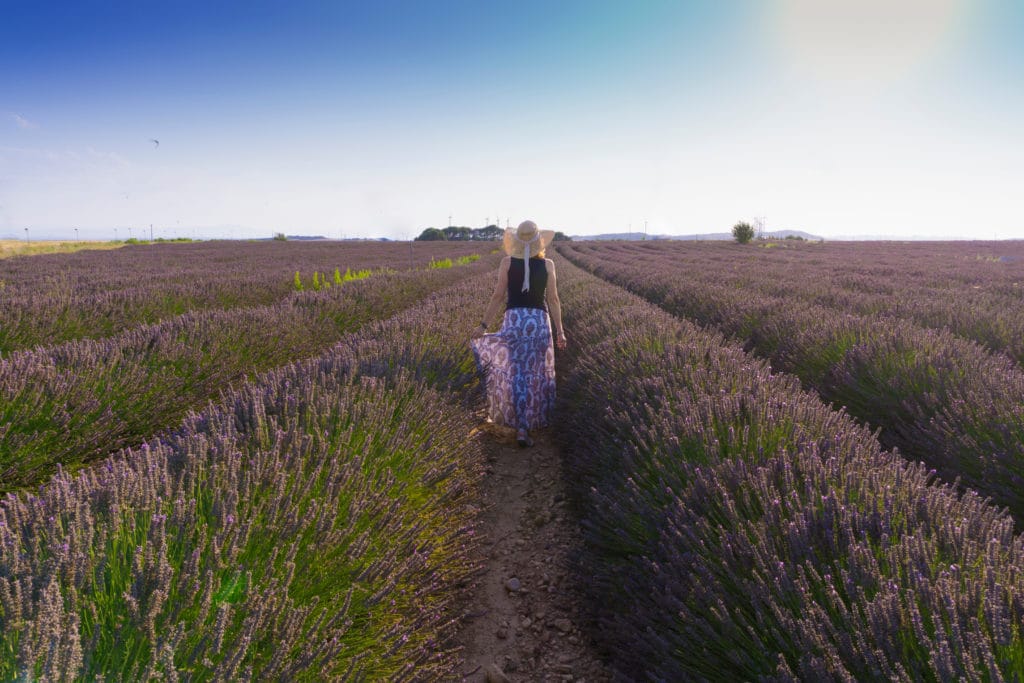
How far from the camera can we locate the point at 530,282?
160 inches

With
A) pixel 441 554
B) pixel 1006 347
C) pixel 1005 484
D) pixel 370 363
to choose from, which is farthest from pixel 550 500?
pixel 1006 347

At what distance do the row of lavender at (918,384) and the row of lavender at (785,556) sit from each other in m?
0.28

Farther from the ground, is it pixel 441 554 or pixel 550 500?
pixel 441 554

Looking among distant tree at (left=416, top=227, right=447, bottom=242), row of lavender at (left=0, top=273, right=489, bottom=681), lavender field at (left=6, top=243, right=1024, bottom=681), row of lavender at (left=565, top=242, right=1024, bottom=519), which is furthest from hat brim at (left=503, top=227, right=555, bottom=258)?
distant tree at (left=416, top=227, right=447, bottom=242)

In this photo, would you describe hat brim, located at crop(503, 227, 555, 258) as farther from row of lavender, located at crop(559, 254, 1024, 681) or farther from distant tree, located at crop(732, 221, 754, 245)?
distant tree, located at crop(732, 221, 754, 245)

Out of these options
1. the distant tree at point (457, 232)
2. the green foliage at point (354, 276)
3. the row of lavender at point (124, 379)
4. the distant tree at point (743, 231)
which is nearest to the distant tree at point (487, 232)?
the distant tree at point (457, 232)

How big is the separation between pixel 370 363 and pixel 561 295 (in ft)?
19.8

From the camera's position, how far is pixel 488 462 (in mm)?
3764

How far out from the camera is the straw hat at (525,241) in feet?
12.8

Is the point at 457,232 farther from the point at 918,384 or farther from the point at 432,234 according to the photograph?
the point at 918,384

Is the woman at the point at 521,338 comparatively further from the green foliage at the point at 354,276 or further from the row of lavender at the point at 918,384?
the green foliage at the point at 354,276

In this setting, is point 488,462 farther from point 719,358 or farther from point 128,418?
point 128,418

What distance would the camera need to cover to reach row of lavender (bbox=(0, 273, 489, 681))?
985 mm

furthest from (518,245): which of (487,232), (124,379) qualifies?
(487,232)
